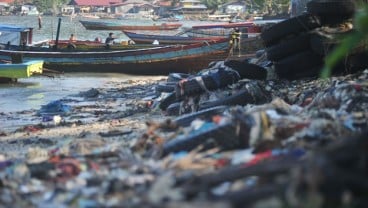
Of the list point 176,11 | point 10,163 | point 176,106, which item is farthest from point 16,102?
point 176,11

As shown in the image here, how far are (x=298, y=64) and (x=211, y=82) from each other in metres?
1.74

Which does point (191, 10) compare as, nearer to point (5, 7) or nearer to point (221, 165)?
point (5, 7)

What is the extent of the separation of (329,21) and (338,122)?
6.34 metres

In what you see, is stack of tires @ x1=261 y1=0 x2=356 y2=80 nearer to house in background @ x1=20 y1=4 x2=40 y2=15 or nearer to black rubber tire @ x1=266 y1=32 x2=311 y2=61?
black rubber tire @ x1=266 y1=32 x2=311 y2=61

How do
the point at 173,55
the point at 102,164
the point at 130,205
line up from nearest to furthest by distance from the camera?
the point at 130,205
the point at 102,164
the point at 173,55

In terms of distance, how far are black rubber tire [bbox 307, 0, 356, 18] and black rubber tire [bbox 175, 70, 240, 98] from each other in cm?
207

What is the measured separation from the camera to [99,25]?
141ft

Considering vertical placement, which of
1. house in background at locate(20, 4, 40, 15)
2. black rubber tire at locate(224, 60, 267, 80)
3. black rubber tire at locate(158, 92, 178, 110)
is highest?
black rubber tire at locate(224, 60, 267, 80)

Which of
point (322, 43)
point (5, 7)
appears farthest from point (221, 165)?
point (5, 7)

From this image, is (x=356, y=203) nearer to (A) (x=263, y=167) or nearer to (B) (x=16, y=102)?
(A) (x=263, y=167)

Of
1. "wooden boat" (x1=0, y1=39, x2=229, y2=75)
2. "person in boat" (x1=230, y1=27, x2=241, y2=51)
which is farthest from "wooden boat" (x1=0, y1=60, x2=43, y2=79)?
"person in boat" (x1=230, y1=27, x2=241, y2=51)

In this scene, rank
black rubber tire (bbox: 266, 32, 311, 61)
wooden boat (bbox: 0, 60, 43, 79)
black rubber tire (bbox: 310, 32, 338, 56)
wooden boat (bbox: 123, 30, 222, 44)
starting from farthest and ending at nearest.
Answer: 1. wooden boat (bbox: 123, 30, 222, 44)
2. wooden boat (bbox: 0, 60, 43, 79)
3. black rubber tire (bbox: 266, 32, 311, 61)
4. black rubber tire (bbox: 310, 32, 338, 56)

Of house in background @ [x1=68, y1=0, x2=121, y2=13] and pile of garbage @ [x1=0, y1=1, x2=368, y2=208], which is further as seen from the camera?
A: house in background @ [x1=68, y1=0, x2=121, y2=13]

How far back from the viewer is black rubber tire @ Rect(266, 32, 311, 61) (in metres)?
11.6
